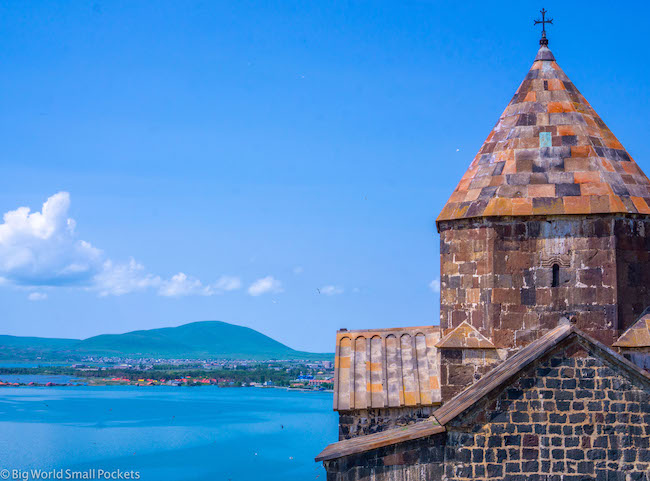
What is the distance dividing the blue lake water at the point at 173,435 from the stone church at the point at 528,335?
27.0 m

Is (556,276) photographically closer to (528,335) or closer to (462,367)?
(528,335)

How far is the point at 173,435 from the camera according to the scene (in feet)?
171

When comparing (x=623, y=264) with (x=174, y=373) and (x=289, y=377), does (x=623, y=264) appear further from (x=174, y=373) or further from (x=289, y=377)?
(x=174, y=373)

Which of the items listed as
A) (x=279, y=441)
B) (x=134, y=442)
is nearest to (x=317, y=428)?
(x=279, y=441)

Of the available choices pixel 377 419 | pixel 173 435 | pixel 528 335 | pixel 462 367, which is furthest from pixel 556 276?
pixel 173 435

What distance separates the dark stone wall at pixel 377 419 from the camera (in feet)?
31.5

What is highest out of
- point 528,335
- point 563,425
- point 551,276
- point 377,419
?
point 551,276

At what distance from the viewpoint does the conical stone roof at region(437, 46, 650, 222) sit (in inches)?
351

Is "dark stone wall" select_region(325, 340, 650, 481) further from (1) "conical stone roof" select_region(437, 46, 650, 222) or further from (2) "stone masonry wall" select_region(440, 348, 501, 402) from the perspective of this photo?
(1) "conical stone roof" select_region(437, 46, 650, 222)

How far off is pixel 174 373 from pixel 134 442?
90159mm

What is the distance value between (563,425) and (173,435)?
47486 mm

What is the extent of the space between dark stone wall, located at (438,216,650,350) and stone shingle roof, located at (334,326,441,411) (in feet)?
3.50

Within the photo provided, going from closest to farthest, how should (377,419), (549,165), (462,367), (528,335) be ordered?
1. (528,335)
2. (462,367)
3. (549,165)
4. (377,419)

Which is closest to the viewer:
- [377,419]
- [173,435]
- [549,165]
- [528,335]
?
[528,335]
